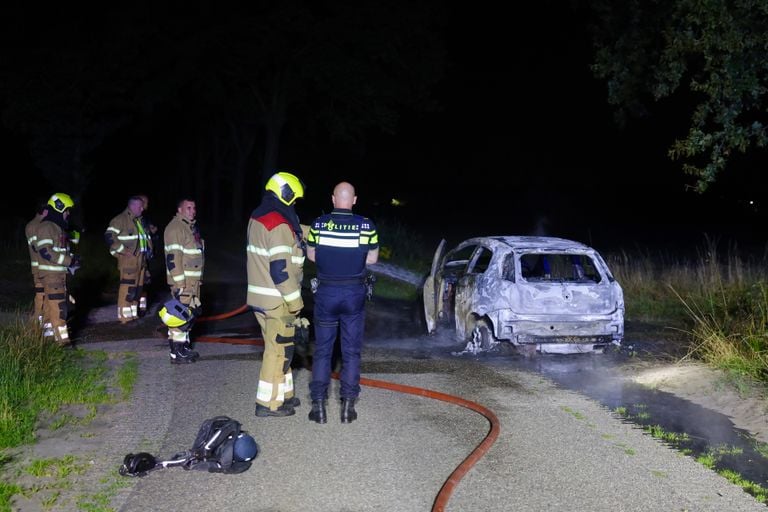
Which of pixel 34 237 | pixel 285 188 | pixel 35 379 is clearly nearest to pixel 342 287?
pixel 285 188

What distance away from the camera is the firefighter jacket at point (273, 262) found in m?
6.49

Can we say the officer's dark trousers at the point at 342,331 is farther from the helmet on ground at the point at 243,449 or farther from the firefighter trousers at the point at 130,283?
the firefighter trousers at the point at 130,283

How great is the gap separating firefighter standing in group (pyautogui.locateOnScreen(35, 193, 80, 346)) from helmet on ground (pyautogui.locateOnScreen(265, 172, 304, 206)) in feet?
14.3

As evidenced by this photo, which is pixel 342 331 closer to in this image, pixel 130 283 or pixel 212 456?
pixel 212 456

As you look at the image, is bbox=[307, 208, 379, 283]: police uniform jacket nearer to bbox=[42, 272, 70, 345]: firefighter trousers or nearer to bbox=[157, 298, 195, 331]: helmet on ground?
bbox=[157, 298, 195, 331]: helmet on ground

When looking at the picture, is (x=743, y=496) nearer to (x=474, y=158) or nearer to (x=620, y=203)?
(x=620, y=203)

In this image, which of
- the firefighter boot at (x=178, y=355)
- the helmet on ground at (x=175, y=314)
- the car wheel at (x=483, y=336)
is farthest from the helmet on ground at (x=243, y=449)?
the car wheel at (x=483, y=336)

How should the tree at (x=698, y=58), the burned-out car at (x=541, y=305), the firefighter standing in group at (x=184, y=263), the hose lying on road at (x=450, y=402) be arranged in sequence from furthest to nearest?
the tree at (x=698, y=58) → the burned-out car at (x=541, y=305) → the firefighter standing in group at (x=184, y=263) → the hose lying on road at (x=450, y=402)

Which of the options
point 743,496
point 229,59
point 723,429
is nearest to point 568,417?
point 723,429

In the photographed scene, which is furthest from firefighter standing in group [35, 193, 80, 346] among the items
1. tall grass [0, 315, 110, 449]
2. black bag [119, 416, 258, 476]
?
black bag [119, 416, 258, 476]

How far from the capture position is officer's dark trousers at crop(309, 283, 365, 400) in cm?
668

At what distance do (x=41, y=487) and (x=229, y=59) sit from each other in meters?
28.2

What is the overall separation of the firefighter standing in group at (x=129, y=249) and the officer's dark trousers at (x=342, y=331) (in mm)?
5781

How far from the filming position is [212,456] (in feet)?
18.2
